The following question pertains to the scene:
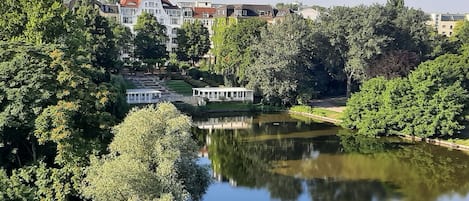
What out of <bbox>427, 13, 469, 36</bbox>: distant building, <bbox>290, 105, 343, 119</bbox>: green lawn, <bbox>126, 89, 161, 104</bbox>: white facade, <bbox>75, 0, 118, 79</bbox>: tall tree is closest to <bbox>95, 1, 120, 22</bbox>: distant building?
<bbox>75, 0, 118, 79</bbox>: tall tree

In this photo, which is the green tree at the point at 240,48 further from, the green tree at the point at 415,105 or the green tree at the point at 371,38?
the green tree at the point at 415,105

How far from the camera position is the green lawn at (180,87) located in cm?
5000

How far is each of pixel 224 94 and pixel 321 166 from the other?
20396 millimetres

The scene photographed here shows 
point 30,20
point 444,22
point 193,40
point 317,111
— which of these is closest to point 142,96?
point 317,111

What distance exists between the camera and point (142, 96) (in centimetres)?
4503

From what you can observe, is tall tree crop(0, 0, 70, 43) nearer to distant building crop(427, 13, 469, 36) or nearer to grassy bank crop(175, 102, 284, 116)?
grassy bank crop(175, 102, 284, 116)

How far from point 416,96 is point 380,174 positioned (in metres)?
9.75

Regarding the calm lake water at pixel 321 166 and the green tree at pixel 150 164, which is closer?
the green tree at pixel 150 164

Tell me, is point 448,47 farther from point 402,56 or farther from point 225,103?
point 225,103

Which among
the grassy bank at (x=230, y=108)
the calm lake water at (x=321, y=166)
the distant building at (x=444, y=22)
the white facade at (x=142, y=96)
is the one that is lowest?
the calm lake water at (x=321, y=166)

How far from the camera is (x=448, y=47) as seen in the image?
5384 cm

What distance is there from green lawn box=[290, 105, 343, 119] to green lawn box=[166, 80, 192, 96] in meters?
10.1

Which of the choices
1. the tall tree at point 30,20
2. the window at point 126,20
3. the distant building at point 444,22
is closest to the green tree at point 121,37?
the window at point 126,20

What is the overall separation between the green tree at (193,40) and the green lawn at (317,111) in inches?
716
